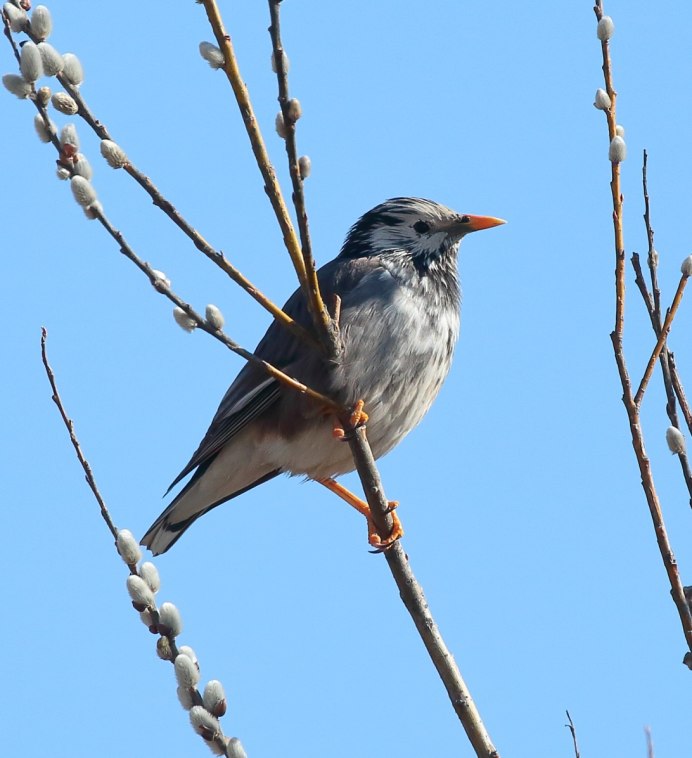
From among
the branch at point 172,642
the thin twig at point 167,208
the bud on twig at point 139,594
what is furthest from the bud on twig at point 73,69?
the bud on twig at point 139,594

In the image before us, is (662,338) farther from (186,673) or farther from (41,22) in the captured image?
(41,22)

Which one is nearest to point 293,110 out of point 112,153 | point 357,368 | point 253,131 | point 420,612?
point 253,131

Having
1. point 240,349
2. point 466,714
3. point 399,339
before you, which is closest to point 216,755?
point 466,714

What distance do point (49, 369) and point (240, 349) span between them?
0.51 meters

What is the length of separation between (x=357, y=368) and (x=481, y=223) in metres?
1.41

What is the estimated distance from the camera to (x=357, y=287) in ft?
17.6

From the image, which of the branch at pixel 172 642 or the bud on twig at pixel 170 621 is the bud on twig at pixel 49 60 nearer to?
the branch at pixel 172 642

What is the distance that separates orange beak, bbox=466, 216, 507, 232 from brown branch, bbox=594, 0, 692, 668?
2699 millimetres

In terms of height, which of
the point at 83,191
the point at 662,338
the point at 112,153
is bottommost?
the point at 662,338

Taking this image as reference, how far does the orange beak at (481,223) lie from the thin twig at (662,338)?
2.70 meters

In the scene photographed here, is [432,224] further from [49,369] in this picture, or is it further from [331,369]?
[49,369]

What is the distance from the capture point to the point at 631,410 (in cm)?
288

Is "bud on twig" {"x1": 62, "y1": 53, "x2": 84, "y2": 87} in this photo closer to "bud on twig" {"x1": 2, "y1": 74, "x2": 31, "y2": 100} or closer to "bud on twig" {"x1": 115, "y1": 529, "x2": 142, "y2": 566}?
"bud on twig" {"x1": 2, "y1": 74, "x2": 31, "y2": 100}

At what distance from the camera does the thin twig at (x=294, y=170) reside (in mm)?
2676
